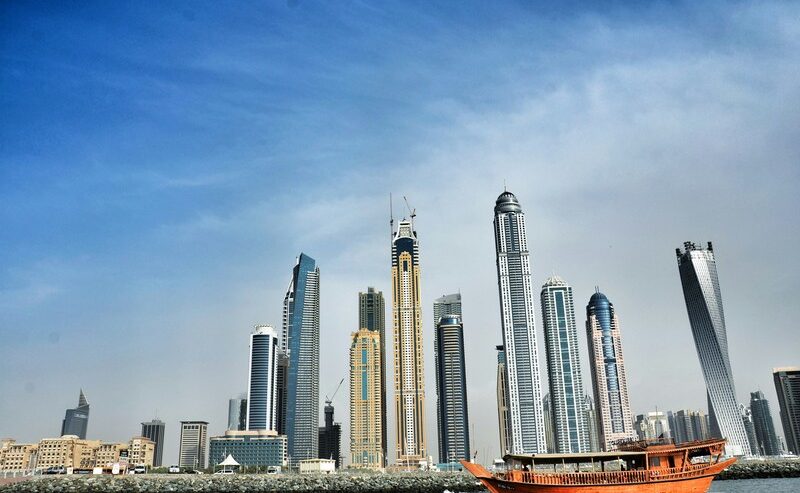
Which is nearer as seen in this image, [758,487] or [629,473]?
[629,473]

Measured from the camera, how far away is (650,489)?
5938 cm

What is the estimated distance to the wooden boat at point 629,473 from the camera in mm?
59094

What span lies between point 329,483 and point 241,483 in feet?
52.0

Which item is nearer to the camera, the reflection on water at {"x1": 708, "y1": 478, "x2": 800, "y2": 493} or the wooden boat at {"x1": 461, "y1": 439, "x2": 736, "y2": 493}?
the wooden boat at {"x1": 461, "y1": 439, "x2": 736, "y2": 493}

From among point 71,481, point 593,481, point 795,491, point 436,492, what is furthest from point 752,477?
point 71,481

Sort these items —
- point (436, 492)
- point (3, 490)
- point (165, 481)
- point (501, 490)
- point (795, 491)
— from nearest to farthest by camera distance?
1. point (501, 490)
2. point (795, 491)
3. point (3, 490)
4. point (436, 492)
5. point (165, 481)

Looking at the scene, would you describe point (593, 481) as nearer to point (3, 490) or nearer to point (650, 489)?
point (650, 489)

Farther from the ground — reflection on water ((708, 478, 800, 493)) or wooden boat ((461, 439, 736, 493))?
wooden boat ((461, 439, 736, 493))

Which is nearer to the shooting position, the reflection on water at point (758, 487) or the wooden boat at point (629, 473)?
the wooden boat at point (629, 473)

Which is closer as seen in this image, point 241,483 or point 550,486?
point 550,486

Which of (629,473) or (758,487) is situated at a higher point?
(629,473)

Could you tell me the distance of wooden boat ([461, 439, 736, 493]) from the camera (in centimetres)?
5909

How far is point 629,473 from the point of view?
59969 millimetres

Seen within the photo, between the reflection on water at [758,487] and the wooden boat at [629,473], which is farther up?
the wooden boat at [629,473]
